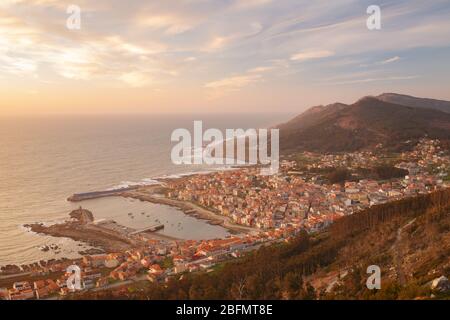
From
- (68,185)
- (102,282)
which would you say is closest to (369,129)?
(68,185)

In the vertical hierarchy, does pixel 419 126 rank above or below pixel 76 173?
above

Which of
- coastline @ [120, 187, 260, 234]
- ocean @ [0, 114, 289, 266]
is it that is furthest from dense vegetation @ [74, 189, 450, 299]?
ocean @ [0, 114, 289, 266]

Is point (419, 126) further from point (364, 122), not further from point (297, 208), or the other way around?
point (297, 208)

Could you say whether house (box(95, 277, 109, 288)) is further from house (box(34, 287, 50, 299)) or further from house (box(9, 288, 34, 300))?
house (box(9, 288, 34, 300))

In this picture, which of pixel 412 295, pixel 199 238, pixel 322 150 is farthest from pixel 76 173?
pixel 412 295

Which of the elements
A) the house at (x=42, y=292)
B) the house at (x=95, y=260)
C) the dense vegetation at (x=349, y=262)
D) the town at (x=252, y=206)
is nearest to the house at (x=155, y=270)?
the town at (x=252, y=206)

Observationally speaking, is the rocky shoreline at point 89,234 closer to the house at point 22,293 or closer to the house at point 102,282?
the house at point 102,282
